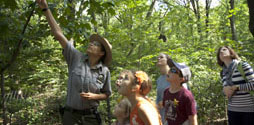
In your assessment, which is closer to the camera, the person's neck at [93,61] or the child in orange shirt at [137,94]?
the child in orange shirt at [137,94]

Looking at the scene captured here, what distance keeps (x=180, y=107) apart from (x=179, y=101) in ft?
0.22

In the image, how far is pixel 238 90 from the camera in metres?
3.12

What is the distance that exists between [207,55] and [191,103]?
433cm

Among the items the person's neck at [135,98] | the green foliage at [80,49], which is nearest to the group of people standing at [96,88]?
the person's neck at [135,98]

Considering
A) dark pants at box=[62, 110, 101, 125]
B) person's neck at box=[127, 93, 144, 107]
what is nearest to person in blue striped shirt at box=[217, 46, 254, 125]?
person's neck at box=[127, 93, 144, 107]

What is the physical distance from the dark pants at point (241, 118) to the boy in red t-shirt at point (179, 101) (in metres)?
1.07

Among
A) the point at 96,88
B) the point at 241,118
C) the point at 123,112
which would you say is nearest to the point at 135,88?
the point at 123,112

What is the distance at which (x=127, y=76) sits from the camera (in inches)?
79.2

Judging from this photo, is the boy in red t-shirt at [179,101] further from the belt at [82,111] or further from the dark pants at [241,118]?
the dark pants at [241,118]

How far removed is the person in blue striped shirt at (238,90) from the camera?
3.02m

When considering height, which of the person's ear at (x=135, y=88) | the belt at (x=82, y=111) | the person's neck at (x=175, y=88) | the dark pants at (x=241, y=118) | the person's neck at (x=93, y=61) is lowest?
the dark pants at (x=241, y=118)

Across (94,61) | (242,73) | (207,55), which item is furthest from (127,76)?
(207,55)

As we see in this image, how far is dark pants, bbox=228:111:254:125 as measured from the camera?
3.04 meters

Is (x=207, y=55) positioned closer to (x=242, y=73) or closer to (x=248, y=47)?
(x=248, y=47)
